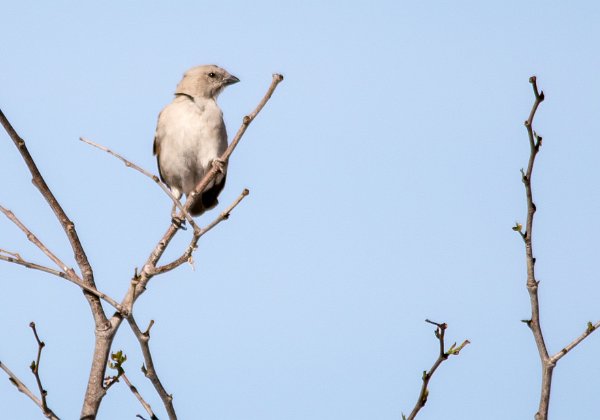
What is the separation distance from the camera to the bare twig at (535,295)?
3046 mm

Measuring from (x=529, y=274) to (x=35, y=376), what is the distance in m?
2.15

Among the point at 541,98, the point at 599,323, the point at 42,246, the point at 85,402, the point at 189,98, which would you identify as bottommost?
the point at 599,323

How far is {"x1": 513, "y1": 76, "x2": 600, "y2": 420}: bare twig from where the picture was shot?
9.99 feet

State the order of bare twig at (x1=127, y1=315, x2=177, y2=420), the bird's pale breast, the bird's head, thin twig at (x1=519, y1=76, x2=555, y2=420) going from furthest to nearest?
1. the bird's head
2. the bird's pale breast
3. bare twig at (x1=127, y1=315, x2=177, y2=420)
4. thin twig at (x1=519, y1=76, x2=555, y2=420)

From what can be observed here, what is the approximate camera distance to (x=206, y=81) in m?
10.1

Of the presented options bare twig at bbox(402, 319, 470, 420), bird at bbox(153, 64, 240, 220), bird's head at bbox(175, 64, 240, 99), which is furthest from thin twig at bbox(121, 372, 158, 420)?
bird's head at bbox(175, 64, 240, 99)

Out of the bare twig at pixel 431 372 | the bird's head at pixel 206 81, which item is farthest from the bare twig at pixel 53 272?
the bird's head at pixel 206 81

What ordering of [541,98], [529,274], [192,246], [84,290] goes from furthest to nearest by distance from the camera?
[192,246] → [84,290] → [541,98] → [529,274]

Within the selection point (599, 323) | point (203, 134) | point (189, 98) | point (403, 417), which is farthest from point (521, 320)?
point (189, 98)

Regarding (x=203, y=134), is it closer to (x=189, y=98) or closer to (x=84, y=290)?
(x=189, y=98)

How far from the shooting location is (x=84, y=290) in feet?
13.1

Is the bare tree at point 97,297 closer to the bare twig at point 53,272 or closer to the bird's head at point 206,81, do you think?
the bare twig at point 53,272

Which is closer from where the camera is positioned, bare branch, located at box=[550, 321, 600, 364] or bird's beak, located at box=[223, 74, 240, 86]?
bare branch, located at box=[550, 321, 600, 364]

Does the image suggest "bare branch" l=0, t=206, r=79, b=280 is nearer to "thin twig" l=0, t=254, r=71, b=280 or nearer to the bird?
"thin twig" l=0, t=254, r=71, b=280
